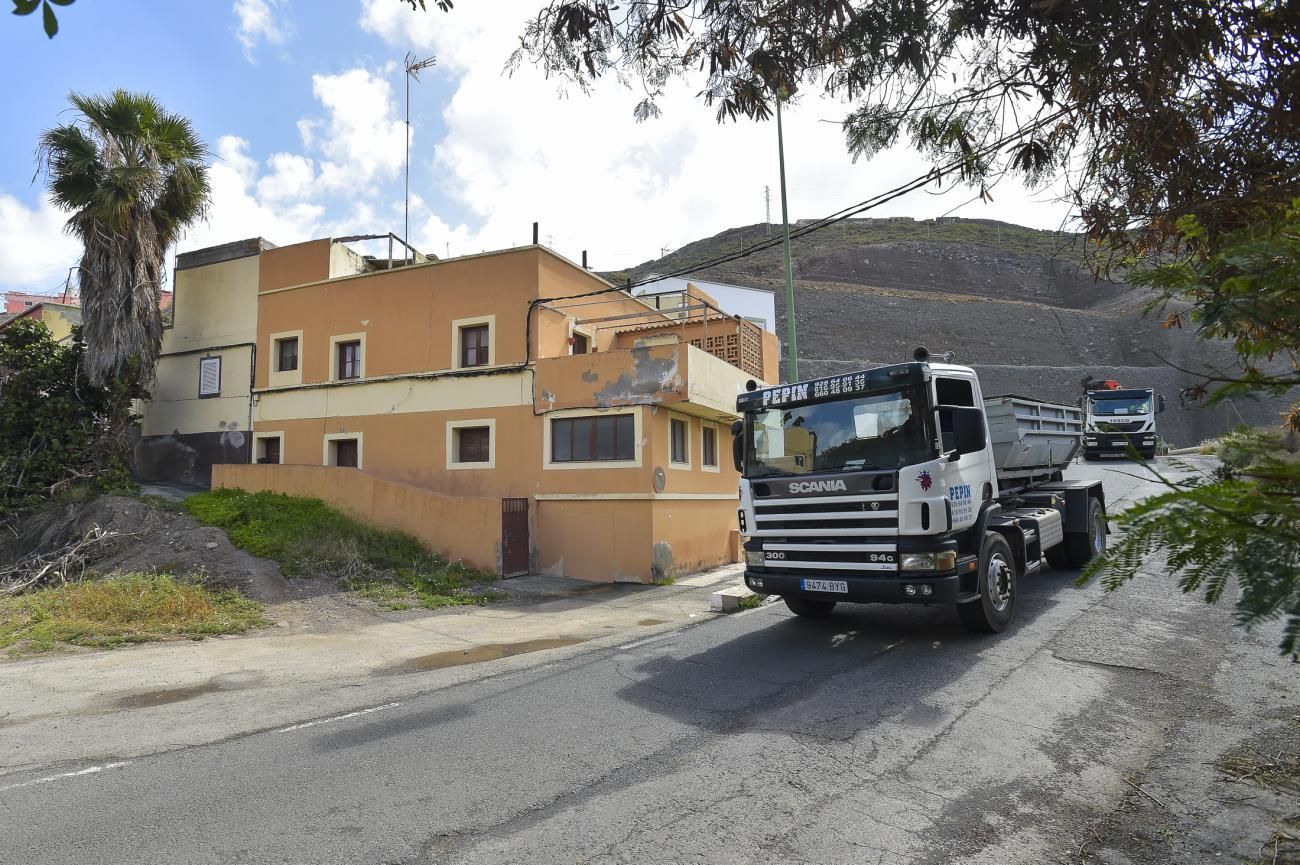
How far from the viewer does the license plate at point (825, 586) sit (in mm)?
7473

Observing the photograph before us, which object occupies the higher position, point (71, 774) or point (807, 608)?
point (807, 608)

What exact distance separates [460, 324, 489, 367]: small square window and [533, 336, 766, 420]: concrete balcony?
1878mm

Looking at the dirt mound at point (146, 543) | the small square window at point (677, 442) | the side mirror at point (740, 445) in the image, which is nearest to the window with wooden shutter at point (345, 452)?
the dirt mound at point (146, 543)

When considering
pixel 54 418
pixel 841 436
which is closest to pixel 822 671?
pixel 841 436

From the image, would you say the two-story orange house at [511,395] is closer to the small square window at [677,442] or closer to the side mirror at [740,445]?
the small square window at [677,442]

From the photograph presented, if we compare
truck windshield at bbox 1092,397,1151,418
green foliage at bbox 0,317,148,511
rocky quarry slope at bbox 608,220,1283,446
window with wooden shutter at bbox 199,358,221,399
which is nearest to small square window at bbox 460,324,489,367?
window with wooden shutter at bbox 199,358,221,399

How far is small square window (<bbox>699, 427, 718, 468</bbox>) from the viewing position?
18172 mm

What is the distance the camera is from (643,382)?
15.7 meters

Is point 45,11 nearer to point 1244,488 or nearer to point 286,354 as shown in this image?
point 1244,488

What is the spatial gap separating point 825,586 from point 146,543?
1381cm

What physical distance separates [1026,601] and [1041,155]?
19.6 ft

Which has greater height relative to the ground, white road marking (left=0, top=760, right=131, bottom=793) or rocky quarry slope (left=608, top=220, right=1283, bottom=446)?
rocky quarry slope (left=608, top=220, right=1283, bottom=446)

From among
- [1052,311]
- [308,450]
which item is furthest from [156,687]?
[1052,311]

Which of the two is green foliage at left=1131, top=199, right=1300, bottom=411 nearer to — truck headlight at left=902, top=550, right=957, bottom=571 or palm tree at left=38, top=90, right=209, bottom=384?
truck headlight at left=902, top=550, right=957, bottom=571
